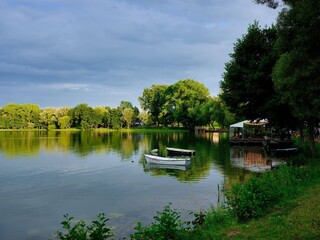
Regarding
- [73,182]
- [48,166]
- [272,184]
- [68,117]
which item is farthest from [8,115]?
[272,184]

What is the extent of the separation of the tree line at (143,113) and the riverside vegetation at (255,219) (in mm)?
69375

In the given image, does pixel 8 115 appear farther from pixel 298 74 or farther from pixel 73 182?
pixel 298 74

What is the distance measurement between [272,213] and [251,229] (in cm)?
179

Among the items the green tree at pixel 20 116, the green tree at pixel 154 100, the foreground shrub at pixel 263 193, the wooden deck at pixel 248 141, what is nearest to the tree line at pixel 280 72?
the foreground shrub at pixel 263 193

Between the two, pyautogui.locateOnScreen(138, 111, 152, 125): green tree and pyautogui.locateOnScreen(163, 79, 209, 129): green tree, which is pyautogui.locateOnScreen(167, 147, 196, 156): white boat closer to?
pyautogui.locateOnScreen(163, 79, 209, 129): green tree

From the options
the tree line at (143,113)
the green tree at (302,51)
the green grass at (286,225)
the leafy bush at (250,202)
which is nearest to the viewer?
the green grass at (286,225)

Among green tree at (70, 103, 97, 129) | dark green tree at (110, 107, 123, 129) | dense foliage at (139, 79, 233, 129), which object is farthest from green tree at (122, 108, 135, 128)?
green tree at (70, 103, 97, 129)

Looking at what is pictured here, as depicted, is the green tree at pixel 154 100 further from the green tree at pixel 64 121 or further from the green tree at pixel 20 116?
the green tree at pixel 20 116

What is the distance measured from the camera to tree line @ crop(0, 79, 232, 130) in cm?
10162

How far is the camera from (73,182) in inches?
989

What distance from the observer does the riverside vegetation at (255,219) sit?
815 centimetres

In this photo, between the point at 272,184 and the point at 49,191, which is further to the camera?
the point at 49,191

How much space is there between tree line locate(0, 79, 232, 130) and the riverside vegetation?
228 ft

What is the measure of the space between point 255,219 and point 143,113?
120 metres
